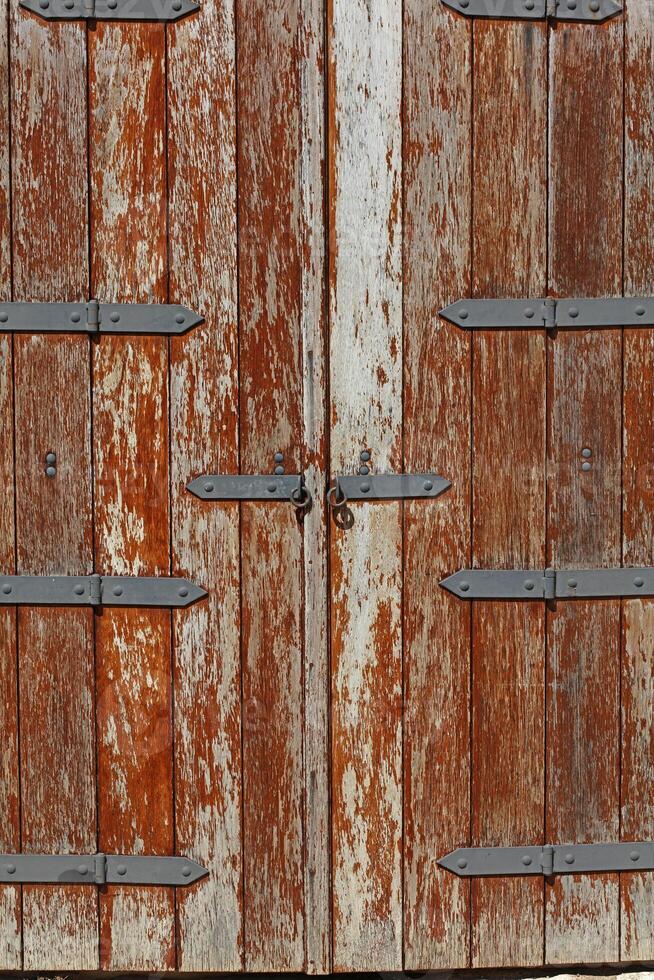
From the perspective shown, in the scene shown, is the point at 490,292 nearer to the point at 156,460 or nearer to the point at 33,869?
the point at 156,460

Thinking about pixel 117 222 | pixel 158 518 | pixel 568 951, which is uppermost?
pixel 117 222

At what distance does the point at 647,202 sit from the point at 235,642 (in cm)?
136

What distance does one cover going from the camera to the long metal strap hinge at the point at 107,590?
235 centimetres

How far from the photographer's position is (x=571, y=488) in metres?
2.37

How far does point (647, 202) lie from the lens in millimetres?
2340

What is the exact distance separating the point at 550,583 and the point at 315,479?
0.58m

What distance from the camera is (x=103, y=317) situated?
2.33 m

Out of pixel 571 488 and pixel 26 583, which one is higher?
pixel 571 488

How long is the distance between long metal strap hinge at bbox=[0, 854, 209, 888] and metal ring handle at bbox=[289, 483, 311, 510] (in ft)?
2.79

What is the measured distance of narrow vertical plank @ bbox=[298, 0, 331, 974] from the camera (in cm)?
228

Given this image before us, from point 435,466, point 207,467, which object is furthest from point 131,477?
point 435,466

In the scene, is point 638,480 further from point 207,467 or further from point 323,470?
point 207,467

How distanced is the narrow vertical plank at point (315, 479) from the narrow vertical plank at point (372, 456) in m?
0.03

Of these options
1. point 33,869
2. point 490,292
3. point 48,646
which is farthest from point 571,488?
point 33,869
